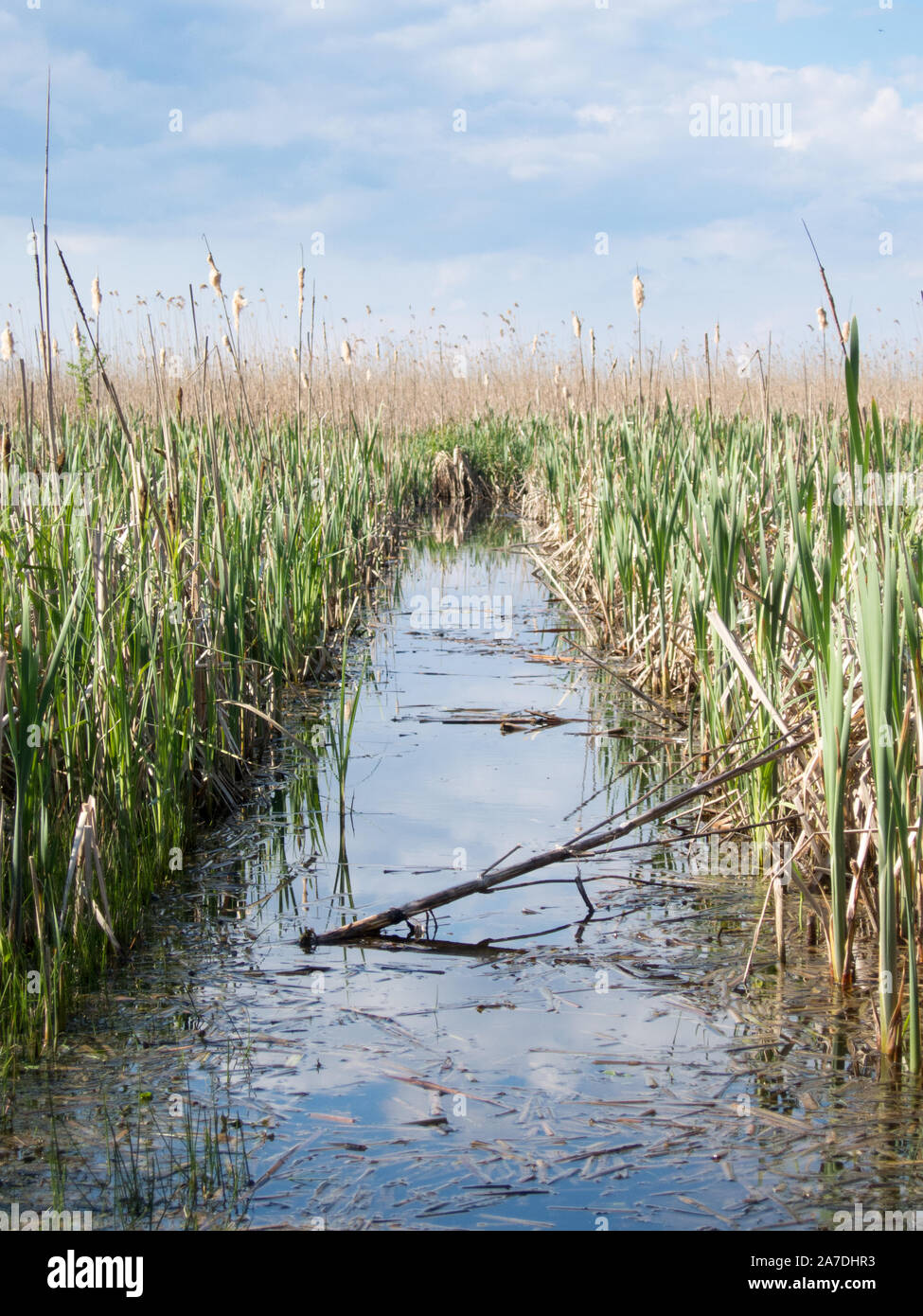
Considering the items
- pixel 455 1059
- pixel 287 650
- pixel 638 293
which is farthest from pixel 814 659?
pixel 638 293

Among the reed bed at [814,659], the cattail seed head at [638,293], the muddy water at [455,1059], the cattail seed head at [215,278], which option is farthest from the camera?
the cattail seed head at [638,293]

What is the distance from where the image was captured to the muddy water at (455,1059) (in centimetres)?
178

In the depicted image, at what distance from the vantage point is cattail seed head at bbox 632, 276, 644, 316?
6535 mm

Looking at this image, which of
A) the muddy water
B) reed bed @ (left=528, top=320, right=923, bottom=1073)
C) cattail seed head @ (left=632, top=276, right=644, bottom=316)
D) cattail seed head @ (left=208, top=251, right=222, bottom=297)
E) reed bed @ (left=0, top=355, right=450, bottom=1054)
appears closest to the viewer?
the muddy water

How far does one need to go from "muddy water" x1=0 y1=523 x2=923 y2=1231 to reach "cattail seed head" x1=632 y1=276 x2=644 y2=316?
3.89 m

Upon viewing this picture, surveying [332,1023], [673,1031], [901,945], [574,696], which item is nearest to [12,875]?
[332,1023]

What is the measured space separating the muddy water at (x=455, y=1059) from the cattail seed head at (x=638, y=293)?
153 inches

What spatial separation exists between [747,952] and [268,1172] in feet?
4.35

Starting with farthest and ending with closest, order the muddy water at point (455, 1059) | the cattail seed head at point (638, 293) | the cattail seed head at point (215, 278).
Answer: the cattail seed head at point (638, 293) < the cattail seed head at point (215, 278) < the muddy water at point (455, 1059)

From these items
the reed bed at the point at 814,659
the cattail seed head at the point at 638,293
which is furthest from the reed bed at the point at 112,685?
the cattail seed head at the point at 638,293

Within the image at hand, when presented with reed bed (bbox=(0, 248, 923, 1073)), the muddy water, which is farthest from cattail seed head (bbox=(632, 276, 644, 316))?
the muddy water

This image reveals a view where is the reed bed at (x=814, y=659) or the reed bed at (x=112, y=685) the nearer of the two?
the reed bed at (x=814, y=659)

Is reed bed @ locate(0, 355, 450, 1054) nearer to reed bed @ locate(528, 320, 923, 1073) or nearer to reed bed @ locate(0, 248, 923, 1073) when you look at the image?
reed bed @ locate(0, 248, 923, 1073)

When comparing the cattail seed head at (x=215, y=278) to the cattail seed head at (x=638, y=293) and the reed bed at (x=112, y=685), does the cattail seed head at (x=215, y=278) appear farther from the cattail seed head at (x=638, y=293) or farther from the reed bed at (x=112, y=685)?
the cattail seed head at (x=638, y=293)
